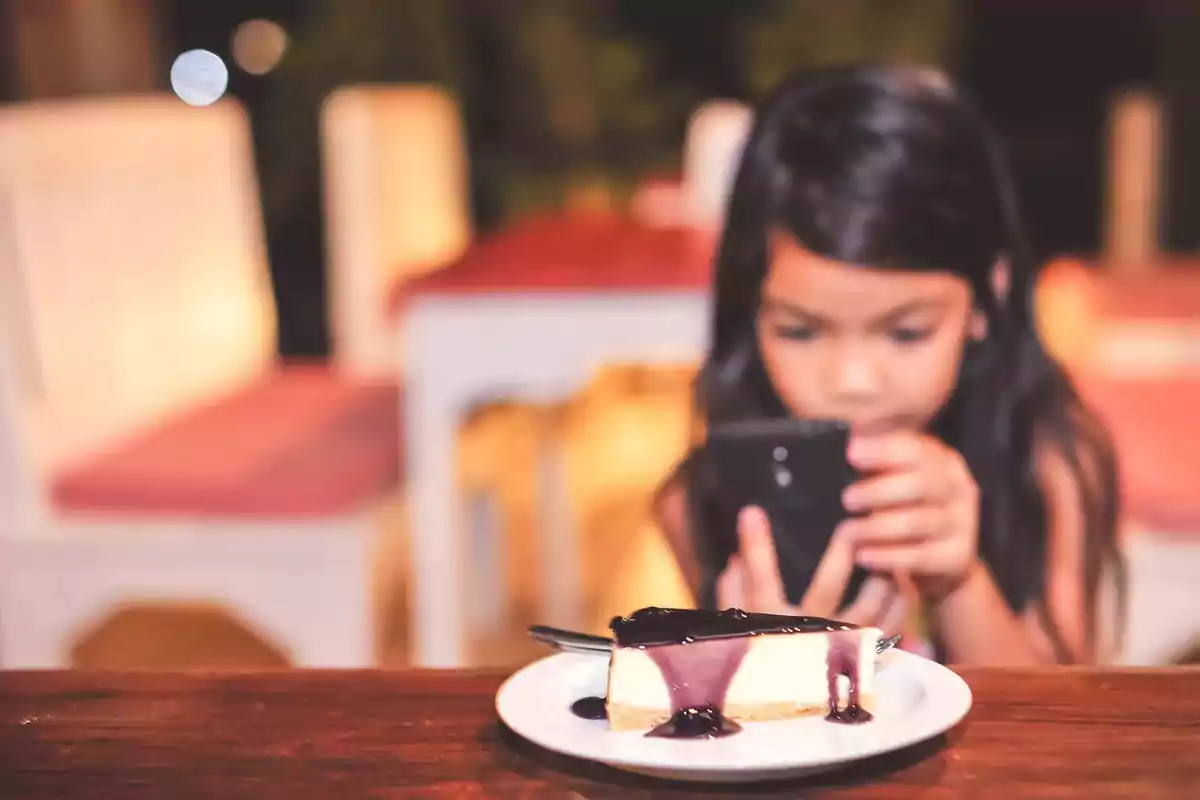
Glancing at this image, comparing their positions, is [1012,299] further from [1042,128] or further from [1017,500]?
[1042,128]

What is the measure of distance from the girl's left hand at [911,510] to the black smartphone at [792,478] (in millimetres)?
34

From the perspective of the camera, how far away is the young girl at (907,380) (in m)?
0.95

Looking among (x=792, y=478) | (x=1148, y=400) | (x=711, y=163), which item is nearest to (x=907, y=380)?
(x=792, y=478)

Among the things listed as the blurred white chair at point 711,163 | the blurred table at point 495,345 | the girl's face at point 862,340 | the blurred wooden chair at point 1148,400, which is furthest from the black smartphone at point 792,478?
the blurred white chair at point 711,163

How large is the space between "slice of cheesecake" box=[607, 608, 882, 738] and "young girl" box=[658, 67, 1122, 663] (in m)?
0.26

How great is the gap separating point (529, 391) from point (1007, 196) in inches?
34.9

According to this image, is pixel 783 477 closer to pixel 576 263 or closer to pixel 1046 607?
pixel 1046 607

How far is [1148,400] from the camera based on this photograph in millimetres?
2135

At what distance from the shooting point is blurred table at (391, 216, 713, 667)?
1.89 m

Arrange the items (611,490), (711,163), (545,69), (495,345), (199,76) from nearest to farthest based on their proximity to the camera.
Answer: (495,345)
(711,163)
(611,490)
(199,76)
(545,69)

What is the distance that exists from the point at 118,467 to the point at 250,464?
17 centimetres

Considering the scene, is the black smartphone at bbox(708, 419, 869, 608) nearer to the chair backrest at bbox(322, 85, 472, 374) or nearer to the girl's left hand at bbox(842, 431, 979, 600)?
the girl's left hand at bbox(842, 431, 979, 600)

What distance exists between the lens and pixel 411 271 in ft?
9.92

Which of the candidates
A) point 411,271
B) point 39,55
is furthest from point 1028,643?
point 39,55
